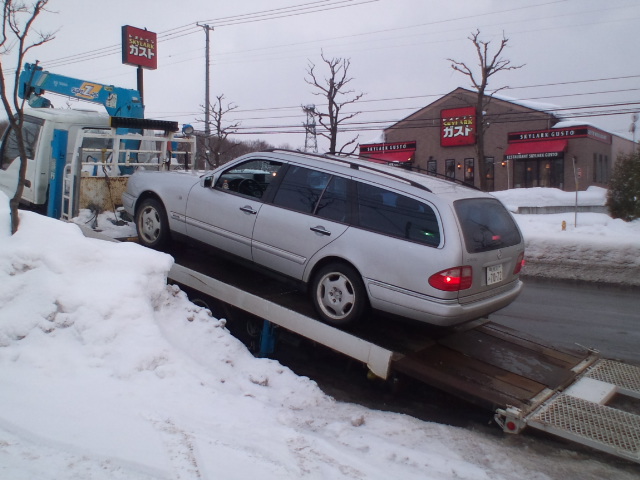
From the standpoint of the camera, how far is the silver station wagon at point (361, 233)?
4801 millimetres

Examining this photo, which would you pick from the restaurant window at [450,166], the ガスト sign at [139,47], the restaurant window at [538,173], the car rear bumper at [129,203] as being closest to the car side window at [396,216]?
the car rear bumper at [129,203]

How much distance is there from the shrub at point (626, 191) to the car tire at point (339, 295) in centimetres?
1584

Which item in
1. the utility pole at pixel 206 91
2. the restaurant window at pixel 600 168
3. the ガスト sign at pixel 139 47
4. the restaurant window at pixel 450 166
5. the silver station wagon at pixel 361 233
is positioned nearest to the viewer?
the silver station wagon at pixel 361 233

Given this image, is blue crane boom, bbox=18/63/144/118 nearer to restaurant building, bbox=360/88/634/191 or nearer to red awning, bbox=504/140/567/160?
restaurant building, bbox=360/88/634/191

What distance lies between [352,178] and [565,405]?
→ 8.73 feet

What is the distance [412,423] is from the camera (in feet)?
14.9

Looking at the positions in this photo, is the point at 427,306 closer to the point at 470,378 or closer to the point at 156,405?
the point at 470,378

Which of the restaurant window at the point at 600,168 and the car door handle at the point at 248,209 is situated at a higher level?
the restaurant window at the point at 600,168

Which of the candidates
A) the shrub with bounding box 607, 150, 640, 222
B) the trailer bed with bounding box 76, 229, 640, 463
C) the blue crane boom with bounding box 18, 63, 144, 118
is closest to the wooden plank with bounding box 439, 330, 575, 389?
the trailer bed with bounding box 76, 229, 640, 463

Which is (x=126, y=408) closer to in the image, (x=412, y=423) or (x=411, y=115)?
(x=412, y=423)

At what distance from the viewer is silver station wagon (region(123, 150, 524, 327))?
4801 millimetres

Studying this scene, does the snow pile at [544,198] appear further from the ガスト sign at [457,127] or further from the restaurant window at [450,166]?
the restaurant window at [450,166]

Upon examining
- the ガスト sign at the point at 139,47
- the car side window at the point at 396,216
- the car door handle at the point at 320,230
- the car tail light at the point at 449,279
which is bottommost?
the car tail light at the point at 449,279

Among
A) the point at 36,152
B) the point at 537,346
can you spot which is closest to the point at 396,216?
the point at 537,346
